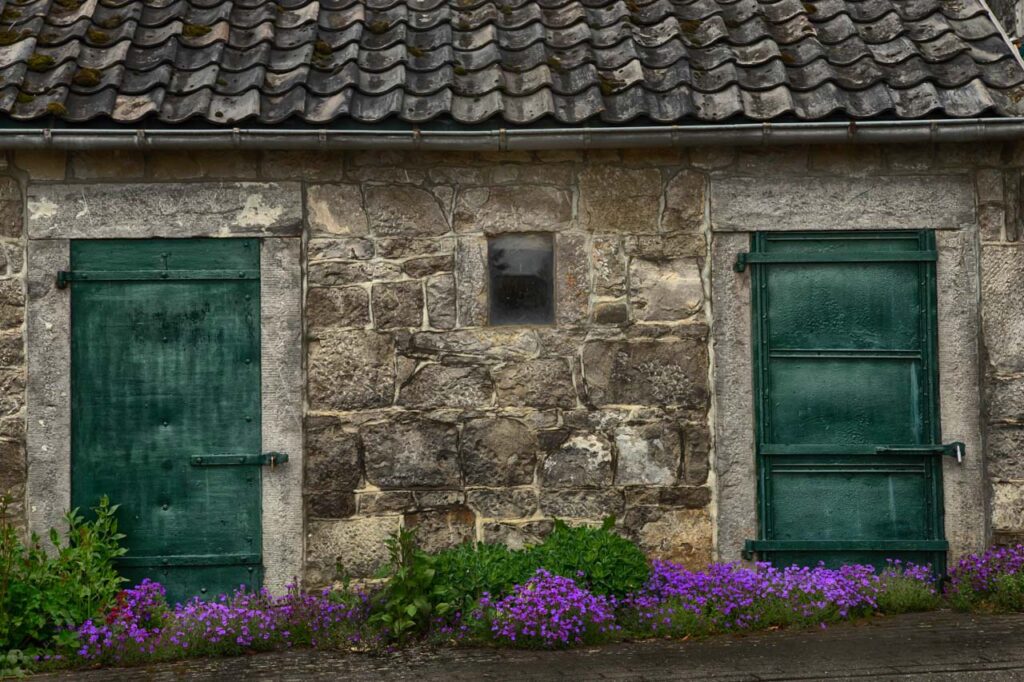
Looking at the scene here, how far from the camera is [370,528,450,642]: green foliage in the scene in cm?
547

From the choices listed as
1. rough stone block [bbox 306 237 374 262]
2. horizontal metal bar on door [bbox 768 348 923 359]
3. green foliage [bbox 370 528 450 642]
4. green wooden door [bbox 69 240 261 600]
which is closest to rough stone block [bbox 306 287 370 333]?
rough stone block [bbox 306 237 374 262]

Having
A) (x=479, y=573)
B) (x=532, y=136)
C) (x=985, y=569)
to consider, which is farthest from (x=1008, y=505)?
(x=532, y=136)

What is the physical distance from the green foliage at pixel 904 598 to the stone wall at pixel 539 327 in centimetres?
63

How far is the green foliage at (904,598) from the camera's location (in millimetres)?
5844

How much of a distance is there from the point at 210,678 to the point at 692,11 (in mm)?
4433

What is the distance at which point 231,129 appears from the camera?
5.79m

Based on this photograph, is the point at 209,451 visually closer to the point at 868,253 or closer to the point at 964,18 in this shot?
the point at 868,253

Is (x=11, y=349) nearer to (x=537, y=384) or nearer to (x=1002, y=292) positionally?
(x=537, y=384)

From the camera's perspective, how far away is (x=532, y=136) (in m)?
5.89

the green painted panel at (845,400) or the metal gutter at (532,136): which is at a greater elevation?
the metal gutter at (532,136)

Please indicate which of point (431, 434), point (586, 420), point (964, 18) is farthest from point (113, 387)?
point (964, 18)

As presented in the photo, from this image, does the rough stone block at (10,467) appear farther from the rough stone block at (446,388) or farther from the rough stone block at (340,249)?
the rough stone block at (446,388)

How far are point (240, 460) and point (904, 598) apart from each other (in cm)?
340

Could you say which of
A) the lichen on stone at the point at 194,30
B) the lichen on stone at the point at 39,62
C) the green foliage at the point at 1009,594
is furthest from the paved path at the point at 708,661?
the lichen on stone at the point at 194,30
